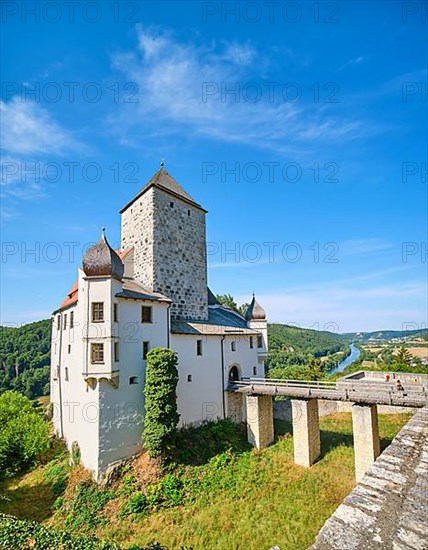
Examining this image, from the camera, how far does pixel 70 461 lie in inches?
647

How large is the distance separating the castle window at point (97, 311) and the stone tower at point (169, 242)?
14.2ft

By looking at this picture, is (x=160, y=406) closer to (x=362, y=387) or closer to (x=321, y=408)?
(x=362, y=387)

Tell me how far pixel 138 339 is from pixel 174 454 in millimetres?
6080

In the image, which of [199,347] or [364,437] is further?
[199,347]

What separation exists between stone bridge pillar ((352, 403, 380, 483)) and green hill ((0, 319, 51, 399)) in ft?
206

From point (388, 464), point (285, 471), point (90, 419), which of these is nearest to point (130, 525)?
point (90, 419)

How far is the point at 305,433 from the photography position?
16.4 metres

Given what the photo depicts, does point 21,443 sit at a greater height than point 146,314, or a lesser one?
lesser

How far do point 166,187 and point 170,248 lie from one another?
4125 millimetres

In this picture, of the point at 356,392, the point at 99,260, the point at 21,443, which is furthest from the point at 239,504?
the point at 21,443

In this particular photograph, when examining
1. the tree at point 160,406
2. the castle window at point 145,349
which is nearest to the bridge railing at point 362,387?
the tree at point 160,406

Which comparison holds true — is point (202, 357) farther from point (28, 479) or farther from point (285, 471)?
point (28, 479)

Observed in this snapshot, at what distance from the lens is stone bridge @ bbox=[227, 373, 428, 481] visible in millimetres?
14336

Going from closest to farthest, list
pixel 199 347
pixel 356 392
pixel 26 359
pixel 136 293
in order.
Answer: pixel 356 392 < pixel 136 293 < pixel 199 347 < pixel 26 359
